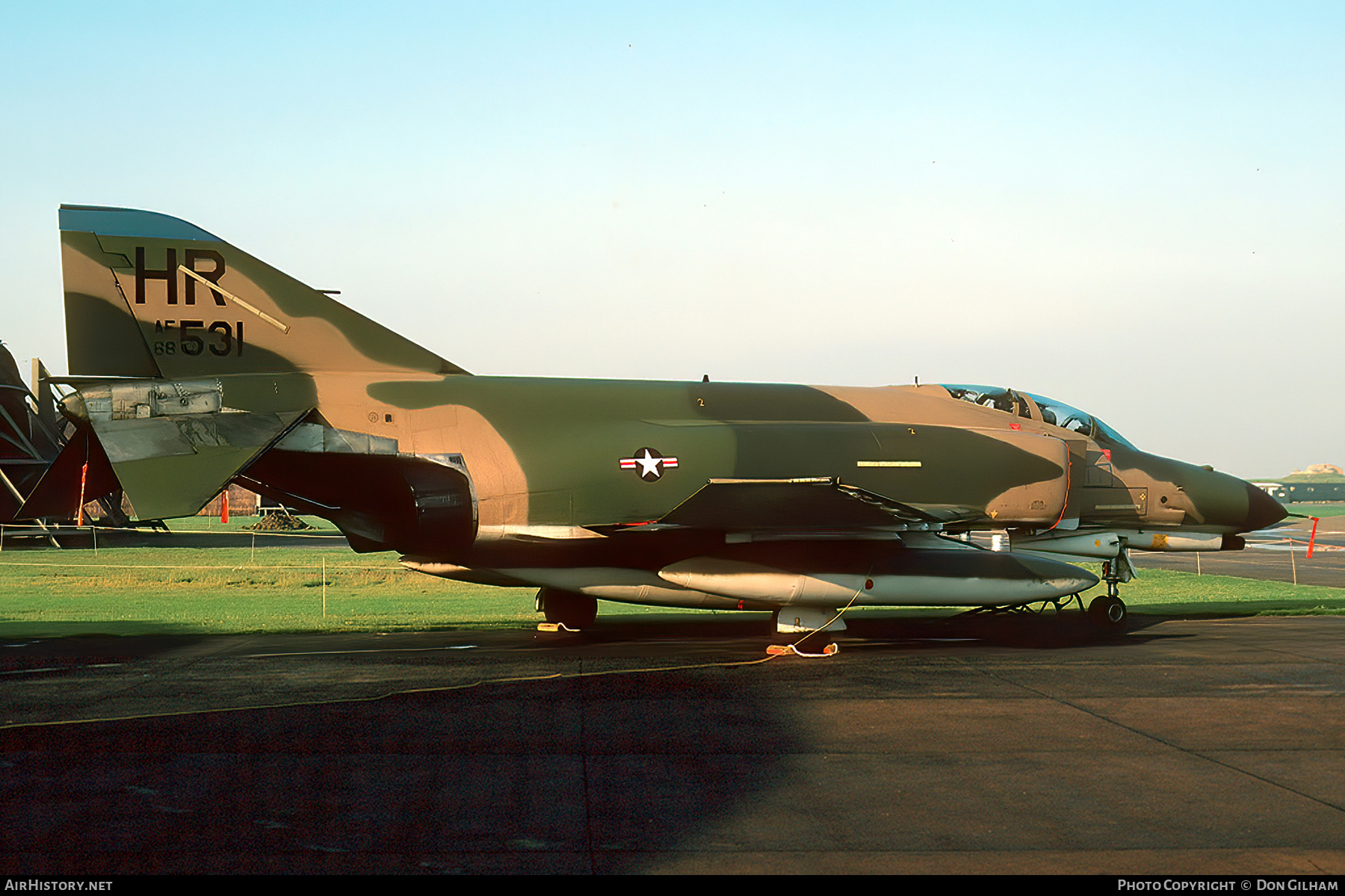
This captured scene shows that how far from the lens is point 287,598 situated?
20.6m

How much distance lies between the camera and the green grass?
16031 mm

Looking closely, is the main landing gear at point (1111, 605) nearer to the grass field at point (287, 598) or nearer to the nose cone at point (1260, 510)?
the nose cone at point (1260, 510)

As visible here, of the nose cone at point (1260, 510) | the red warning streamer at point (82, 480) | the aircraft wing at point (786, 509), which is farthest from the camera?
the nose cone at point (1260, 510)

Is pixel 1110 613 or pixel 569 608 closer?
pixel 569 608

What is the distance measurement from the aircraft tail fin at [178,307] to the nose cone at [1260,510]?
13523 mm

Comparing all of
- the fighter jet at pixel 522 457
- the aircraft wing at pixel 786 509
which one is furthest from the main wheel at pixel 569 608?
the aircraft wing at pixel 786 509

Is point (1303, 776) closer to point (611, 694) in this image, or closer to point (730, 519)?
point (611, 694)

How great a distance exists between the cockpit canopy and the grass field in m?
4.17

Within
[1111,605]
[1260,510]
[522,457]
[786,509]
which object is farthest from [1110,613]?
[522,457]

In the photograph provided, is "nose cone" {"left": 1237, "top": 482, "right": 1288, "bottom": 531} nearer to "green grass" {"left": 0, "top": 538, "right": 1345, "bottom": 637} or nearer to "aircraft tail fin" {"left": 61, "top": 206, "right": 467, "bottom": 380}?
"green grass" {"left": 0, "top": 538, "right": 1345, "bottom": 637}

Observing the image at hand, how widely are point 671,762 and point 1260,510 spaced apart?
13012 mm

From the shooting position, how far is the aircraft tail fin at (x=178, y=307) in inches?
473

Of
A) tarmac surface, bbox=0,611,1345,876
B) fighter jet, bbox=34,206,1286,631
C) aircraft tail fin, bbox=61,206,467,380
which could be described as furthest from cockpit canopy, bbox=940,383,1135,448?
aircraft tail fin, bbox=61,206,467,380

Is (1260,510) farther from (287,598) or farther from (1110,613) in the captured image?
(287,598)
